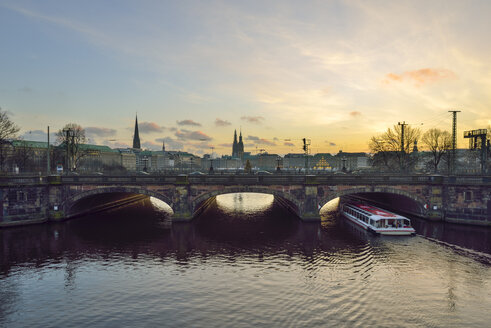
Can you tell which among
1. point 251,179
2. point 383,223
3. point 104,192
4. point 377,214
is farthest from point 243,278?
point 104,192

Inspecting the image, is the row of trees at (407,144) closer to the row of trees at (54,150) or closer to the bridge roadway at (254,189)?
the bridge roadway at (254,189)

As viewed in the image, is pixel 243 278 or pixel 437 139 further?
pixel 437 139

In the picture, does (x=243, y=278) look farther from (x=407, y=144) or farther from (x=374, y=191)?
(x=407, y=144)

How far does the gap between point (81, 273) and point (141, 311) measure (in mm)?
11332

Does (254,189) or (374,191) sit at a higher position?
(254,189)

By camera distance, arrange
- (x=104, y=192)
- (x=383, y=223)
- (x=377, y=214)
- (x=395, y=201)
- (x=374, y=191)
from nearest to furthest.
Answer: (x=383, y=223)
(x=377, y=214)
(x=374, y=191)
(x=104, y=192)
(x=395, y=201)

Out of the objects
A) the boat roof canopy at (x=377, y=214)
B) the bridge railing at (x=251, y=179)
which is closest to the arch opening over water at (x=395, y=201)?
the bridge railing at (x=251, y=179)

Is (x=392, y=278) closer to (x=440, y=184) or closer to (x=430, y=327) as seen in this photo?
(x=430, y=327)

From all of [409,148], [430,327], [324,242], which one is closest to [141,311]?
[430,327]

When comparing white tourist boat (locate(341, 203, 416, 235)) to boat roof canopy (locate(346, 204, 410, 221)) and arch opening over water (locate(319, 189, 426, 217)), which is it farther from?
arch opening over water (locate(319, 189, 426, 217))

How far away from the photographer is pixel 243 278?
2805cm

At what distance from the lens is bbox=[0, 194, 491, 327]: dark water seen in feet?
69.5

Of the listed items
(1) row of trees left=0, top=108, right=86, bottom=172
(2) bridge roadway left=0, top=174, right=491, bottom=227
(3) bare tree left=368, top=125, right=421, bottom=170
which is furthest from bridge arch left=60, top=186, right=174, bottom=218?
(3) bare tree left=368, top=125, right=421, bottom=170

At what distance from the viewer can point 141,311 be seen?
21.9m
